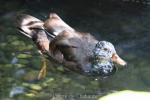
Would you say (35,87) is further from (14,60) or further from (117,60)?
(117,60)

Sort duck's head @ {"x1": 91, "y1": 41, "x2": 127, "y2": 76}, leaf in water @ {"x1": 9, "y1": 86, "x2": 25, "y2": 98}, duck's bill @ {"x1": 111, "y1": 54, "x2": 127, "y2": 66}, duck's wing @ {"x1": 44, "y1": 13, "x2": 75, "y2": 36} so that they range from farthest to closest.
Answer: duck's wing @ {"x1": 44, "y1": 13, "x2": 75, "y2": 36}, duck's bill @ {"x1": 111, "y1": 54, "x2": 127, "y2": 66}, duck's head @ {"x1": 91, "y1": 41, "x2": 127, "y2": 76}, leaf in water @ {"x1": 9, "y1": 86, "x2": 25, "y2": 98}

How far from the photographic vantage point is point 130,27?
6738 mm

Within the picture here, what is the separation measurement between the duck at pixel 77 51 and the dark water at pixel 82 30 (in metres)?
0.09

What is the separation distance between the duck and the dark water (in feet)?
0.30

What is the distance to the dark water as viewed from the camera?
17.5ft

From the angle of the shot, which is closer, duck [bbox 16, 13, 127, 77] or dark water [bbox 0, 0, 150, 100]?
dark water [bbox 0, 0, 150, 100]

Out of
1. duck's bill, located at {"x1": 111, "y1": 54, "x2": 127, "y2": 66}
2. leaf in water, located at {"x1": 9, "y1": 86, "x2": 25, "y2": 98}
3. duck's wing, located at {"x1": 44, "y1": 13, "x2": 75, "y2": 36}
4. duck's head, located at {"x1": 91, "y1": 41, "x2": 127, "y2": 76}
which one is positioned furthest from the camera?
duck's wing, located at {"x1": 44, "y1": 13, "x2": 75, "y2": 36}

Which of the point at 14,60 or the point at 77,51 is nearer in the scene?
the point at 77,51

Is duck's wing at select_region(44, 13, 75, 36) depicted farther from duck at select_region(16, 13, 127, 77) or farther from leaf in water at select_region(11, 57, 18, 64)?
leaf in water at select_region(11, 57, 18, 64)

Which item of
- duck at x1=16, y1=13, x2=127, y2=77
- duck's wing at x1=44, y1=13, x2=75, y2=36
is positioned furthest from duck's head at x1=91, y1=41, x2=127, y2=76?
Result: duck's wing at x1=44, y1=13, x2=75, y2=36

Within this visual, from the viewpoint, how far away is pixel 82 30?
657 centimetres

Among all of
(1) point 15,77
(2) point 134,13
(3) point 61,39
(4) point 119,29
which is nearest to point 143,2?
(2) point 134,13

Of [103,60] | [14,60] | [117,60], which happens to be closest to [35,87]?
[14,60]

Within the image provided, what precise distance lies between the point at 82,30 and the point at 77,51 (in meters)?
1.00
